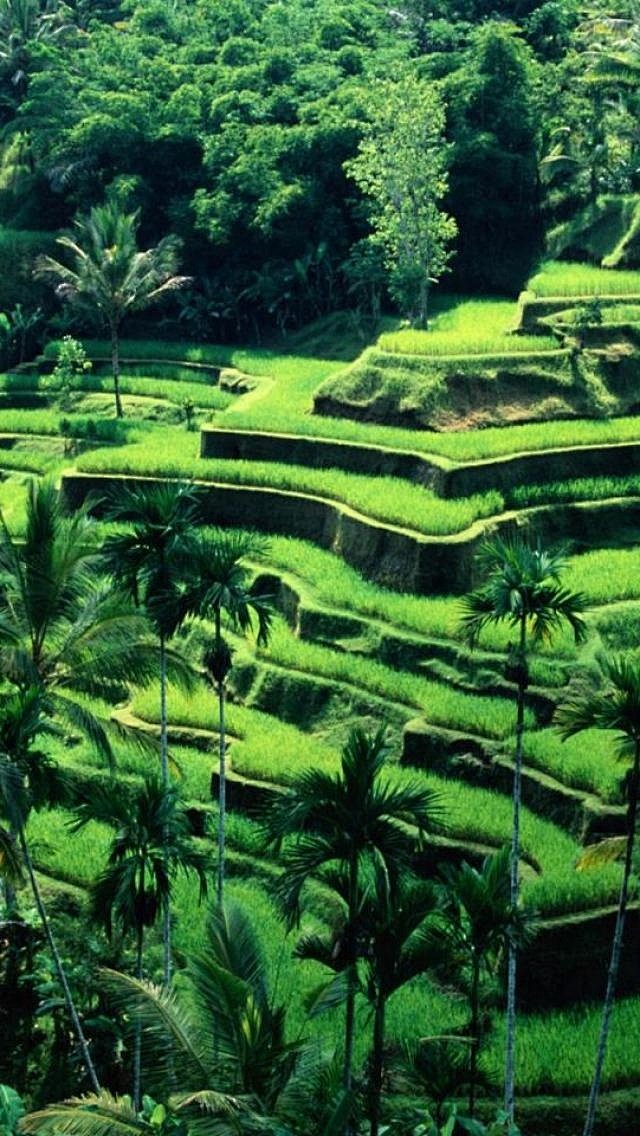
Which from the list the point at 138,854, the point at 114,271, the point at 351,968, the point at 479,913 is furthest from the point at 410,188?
the point at 351,968

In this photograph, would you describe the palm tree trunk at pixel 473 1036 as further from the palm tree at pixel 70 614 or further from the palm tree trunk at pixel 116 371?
the palm tree trunk at pixel 116 371

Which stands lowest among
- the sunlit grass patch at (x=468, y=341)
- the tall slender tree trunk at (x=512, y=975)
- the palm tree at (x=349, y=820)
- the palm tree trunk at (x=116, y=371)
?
the tall slender tree trunk at (x=512, y=975)

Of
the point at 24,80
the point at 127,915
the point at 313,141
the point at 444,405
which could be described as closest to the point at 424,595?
the point at 444,405

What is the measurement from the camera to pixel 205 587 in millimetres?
20781

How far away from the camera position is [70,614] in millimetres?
21938

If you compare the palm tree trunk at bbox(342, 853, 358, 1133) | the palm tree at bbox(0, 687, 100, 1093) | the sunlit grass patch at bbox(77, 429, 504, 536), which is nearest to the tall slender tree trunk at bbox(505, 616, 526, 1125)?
the palm tree trunk at bbox(342, 853, 358, 1133)

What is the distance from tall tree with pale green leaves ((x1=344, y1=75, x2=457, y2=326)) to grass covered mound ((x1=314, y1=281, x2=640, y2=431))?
4856 millimetres

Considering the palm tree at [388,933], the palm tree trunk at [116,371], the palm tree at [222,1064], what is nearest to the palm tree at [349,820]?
the palm tree at [388,933]

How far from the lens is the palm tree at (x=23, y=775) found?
18.2 m

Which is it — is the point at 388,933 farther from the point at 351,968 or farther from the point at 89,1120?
the point at 89,1120

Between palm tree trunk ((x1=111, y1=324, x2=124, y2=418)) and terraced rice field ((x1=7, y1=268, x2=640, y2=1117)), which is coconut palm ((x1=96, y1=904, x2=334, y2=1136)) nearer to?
terraced rice field ((x1=7, y1=268, x2=640, y2=1117))

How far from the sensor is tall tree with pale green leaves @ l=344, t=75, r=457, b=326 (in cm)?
3972

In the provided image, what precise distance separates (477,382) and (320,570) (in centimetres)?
507

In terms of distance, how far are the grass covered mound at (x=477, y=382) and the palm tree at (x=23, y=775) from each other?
14.7 metres
